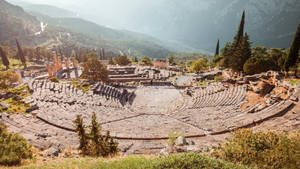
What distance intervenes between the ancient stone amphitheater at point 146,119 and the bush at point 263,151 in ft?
10.6

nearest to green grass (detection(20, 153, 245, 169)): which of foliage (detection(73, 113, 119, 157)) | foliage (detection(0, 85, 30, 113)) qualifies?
foliage (detection(73, 113, 119, 157))

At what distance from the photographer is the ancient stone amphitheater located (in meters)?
12.5

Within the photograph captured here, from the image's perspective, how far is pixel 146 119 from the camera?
1869 centimetres

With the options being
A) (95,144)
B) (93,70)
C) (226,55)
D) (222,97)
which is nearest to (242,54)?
(226,55)

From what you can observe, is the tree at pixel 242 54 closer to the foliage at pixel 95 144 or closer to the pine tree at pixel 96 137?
the foliage at pixel 95 144

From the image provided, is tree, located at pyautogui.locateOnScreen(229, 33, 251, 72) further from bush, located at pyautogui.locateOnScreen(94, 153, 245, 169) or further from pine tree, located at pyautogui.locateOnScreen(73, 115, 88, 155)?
pine tree, located at pyautogui.locateOnScreen(73, 115, 88, 155)

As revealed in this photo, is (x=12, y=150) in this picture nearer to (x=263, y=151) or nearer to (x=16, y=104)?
(x=263, y=151)

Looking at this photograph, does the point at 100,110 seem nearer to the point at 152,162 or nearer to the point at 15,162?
the point at 15,162

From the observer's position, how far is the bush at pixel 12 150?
771 cm

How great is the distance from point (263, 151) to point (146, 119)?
42.7ft

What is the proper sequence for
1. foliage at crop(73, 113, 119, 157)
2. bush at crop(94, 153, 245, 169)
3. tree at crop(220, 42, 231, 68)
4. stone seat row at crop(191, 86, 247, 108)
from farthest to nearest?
1. tree at crop(220, 42, 231, 68)
2. stone seat row at crop(191, 86, 247, 108)
3. foliage at crop(73, 113, 119, 157)
4. bush at crop(94, 153, 245, 169)

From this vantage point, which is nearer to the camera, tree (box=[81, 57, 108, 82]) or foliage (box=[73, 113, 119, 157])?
foliage (box=[73, 113, 119, 157])

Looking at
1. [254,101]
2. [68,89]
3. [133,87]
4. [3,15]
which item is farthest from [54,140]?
[3,15]

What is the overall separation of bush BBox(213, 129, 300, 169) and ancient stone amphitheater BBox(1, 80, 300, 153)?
3.24 m
